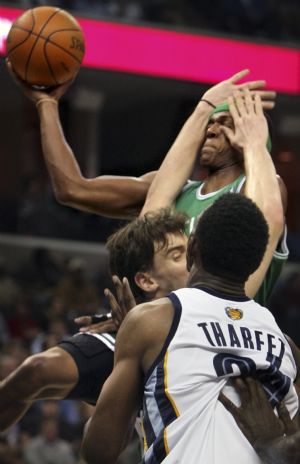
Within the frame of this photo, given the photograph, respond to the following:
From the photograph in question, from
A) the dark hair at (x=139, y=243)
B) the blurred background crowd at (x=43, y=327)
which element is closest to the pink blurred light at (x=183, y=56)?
the blurred background crowd at (x=43, y=327)

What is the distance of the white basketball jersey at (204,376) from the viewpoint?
291cm

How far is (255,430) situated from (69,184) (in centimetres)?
158

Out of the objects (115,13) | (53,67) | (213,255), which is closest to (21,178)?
(115,13)

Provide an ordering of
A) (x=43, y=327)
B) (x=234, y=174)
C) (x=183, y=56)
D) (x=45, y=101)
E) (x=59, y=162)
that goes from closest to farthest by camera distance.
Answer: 1. (x=234, y=174)
2. (x=59, y=162)
3. (x=45, y=101)
4. (x=43, y=327)
5. (x=183, y=56)

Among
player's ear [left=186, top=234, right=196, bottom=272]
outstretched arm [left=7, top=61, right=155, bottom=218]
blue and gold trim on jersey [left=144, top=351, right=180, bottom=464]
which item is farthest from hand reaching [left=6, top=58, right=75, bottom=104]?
blue and gold trim on jersey [left=144, top=351, right=180, bottom=464]

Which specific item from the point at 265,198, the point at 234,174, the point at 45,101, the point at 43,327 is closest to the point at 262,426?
the point at 265,198

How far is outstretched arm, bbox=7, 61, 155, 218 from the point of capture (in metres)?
4.25

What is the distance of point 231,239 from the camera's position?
9.84 feet

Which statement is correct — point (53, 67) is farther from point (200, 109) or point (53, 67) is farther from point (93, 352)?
point (93, 352)

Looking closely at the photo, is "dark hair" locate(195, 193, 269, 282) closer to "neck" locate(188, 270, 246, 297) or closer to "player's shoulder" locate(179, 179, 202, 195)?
"neck" locate(188, 270, 246, 297)

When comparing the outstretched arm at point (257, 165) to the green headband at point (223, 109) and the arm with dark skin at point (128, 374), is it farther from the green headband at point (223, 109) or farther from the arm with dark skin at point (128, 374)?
the arm with dark skin at point (128, 374)

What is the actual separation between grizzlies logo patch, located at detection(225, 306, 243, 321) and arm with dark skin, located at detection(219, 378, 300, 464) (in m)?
0.17

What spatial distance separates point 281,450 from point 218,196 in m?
1.24

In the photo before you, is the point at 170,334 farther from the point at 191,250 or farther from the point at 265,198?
the point at 265,198
